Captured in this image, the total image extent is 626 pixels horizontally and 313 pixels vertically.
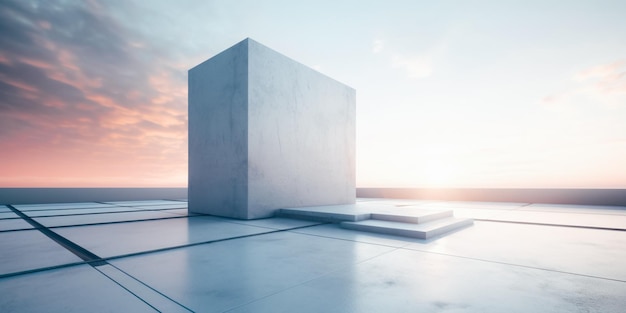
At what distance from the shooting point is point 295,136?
4.74m

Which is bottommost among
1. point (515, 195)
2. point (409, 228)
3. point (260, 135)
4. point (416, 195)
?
point (416, 195)

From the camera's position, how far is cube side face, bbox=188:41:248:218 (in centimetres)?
409

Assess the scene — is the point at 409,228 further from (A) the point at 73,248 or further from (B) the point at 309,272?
(A) the point at 73,248

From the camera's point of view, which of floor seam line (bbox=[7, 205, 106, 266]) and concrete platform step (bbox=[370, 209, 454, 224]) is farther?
concrete platform step (bbox=[370, 209, 454, 224])

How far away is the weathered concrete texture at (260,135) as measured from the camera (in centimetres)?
409

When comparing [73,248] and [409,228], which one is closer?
[73,248]

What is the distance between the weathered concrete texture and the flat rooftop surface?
145cm

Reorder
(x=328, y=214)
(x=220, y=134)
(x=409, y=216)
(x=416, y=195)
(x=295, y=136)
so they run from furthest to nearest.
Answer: (x=416, y=195) → (x=295, y=136) → (x=220, y=134) → (x=328, y=214) → (x=409, y=216)

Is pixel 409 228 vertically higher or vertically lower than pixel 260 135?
lower

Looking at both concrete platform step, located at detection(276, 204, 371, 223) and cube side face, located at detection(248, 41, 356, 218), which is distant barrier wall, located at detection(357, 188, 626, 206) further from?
concrete platform step, located at detection(276, 204, 371, 223)

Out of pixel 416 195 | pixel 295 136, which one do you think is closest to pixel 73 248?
pixel 295 136

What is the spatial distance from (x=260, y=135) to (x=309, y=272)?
Result: 9.38ft

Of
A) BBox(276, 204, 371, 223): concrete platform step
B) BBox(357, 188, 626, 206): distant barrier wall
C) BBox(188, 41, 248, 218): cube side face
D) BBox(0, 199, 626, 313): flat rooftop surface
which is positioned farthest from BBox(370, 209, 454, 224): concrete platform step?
BBox(357, 188, 626, 206): distant barrier wall

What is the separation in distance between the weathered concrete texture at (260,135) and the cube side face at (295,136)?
0.02 m
